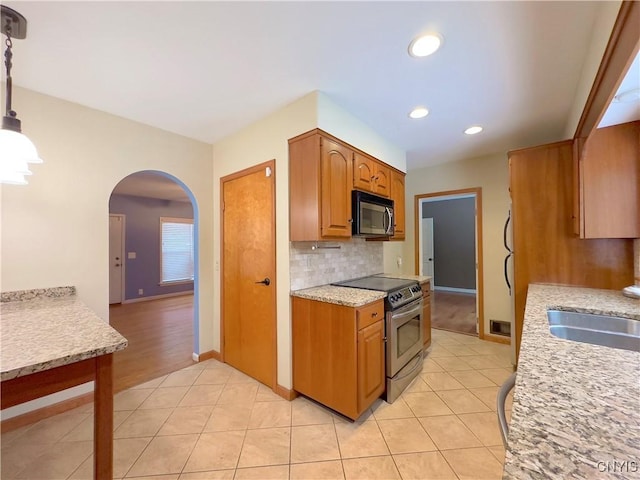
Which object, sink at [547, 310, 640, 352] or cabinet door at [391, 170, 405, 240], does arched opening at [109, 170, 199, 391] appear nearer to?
cabinet door at [391, 170, 405, 240]

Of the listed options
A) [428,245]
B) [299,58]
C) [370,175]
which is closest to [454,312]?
[428,245]

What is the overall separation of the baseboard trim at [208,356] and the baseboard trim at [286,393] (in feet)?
3.36

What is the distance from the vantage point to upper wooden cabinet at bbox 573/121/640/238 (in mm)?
1708

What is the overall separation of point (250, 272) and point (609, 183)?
2957 mm

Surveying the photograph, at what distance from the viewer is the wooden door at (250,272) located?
2.34 metres

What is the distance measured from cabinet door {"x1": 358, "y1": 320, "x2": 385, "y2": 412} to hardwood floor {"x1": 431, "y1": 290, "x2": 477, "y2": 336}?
7.89 ft

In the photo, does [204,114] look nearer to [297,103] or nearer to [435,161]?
[297,103]

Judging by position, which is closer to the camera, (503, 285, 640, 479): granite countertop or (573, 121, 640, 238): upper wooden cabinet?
(503, 285, 640, 479): granite countertop

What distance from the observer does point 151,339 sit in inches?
140

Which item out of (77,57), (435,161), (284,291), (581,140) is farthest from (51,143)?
(435,161)

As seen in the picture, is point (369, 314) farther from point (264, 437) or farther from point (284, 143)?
point (284, 143)

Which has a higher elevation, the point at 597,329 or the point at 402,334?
the point at 597,329

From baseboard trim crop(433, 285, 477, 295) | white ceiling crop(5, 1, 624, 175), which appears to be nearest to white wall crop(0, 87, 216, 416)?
white ceiling crop(5, 1, 624, 175)

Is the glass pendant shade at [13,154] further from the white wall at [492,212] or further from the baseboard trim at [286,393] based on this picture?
the white wall at [492,212]
